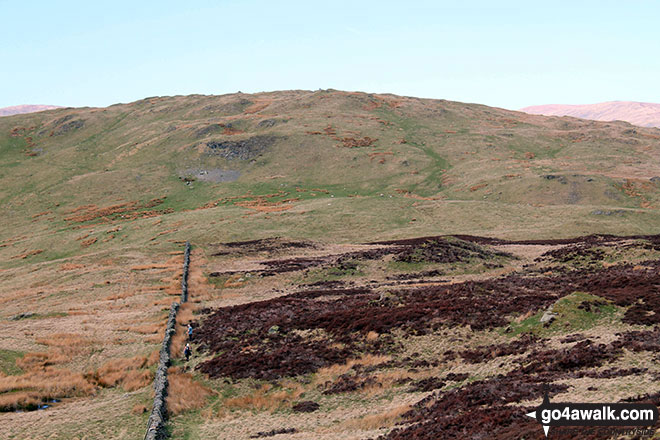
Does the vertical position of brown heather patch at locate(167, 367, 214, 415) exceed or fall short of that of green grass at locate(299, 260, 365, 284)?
it falls short

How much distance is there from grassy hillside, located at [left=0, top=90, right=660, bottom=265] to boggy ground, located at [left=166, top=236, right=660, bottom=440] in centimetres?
4204

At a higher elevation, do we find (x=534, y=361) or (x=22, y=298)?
(x=534, y=361)

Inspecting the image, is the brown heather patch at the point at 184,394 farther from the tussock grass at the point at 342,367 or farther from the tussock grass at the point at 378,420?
the tussock grass at the point at 378,420

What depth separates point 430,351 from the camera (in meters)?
31.2

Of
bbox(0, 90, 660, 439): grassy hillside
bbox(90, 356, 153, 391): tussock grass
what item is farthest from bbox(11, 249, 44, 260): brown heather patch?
bbox(90, 356, 153, 391): tussock grass

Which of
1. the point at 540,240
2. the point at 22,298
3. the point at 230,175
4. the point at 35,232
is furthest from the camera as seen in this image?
the point at 230,175

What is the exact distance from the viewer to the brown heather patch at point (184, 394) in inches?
1085

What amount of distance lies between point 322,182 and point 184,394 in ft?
386

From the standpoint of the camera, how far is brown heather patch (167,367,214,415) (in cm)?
2755

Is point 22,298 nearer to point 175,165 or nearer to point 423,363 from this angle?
point 423,363

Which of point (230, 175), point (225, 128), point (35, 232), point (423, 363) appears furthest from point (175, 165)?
point (423, 363)

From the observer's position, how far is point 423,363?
96.3ft

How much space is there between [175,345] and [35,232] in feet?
313

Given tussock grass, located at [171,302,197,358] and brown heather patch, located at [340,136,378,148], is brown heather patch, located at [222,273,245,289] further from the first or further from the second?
brown heather patch, located at [340,136,378,148]
